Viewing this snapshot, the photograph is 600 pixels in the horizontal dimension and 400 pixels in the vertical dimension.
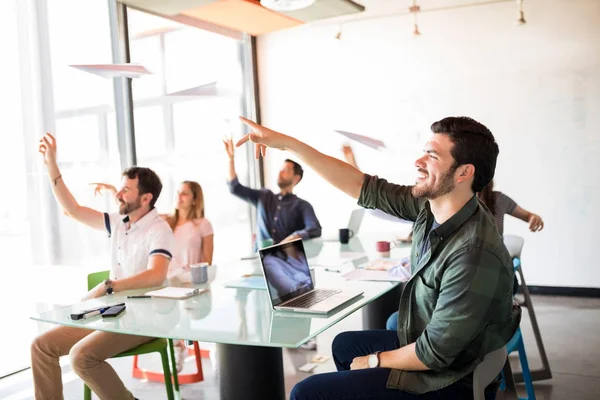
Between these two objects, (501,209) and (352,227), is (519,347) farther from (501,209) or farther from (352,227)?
(352,227)

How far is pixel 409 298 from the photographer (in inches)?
76.0

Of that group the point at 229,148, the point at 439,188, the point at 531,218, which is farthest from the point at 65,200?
the point at 531,218

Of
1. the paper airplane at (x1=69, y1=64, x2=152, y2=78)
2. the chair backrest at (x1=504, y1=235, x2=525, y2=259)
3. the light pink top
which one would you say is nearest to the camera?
the paper airplane at (x1=69, y1=64, x2=152, y2=78)

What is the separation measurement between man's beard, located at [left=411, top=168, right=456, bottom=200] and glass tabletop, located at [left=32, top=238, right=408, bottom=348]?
1.84 feet

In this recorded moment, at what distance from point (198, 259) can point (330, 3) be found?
2.68 meters

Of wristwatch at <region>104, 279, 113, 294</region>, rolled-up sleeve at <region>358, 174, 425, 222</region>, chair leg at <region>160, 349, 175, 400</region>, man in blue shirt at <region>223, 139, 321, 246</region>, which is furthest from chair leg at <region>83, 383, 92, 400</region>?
man in blue shirt at <region>223, 139, 321, 246</region>

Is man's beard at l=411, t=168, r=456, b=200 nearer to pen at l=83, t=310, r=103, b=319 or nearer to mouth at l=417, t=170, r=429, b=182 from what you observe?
mouth at l=417, t=170, r=429, b=182

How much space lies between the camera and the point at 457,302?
5.47ft

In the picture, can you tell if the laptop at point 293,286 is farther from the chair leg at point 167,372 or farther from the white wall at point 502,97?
the white wall at point 502,97

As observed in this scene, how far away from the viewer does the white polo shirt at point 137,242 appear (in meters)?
2.92

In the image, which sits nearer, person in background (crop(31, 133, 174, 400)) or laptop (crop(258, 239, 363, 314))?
laptop (crop(258, 239, 363, 314))

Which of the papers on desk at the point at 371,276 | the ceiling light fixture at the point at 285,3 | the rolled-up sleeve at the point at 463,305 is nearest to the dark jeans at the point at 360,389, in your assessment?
the rolled-up sleeve at the point at 463,305

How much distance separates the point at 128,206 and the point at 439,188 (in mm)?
1827

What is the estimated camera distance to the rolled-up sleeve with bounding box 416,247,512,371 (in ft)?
5.42
